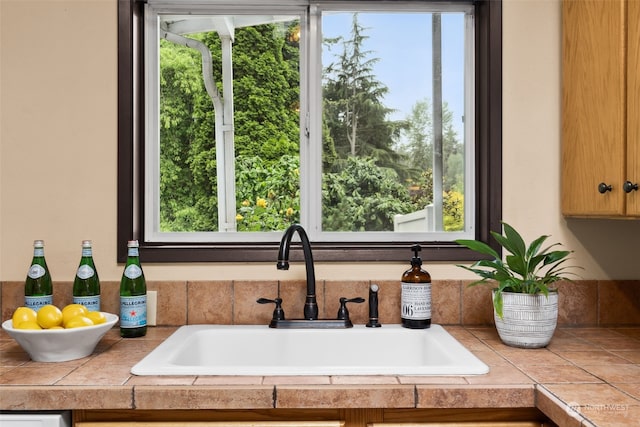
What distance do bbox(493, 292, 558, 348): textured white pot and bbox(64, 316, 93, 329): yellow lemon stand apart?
109 cm

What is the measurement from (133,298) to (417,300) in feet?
2.78

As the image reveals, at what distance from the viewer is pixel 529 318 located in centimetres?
160

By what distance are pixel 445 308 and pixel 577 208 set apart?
1.67 feet

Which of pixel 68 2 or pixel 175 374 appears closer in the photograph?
pixel 175 374

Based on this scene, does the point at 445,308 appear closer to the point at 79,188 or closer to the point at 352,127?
the point at 352,127

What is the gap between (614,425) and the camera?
3.42 ft

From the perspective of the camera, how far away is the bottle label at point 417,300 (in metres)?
1.81

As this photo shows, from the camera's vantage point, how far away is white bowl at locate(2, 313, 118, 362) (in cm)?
144

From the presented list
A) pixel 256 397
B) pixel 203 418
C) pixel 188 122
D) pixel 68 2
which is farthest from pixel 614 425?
pixel 68 2

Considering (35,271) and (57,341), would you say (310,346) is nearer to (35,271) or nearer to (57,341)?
(57,341)

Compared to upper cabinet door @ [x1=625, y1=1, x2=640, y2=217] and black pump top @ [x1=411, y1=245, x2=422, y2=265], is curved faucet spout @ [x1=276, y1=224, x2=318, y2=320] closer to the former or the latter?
black pump top @ [x1=411, y1=245, x2=422, y2=265]

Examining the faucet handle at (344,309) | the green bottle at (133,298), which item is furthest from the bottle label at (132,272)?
the faucet handle at (344,309)

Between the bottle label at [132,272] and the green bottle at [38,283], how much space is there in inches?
10.1

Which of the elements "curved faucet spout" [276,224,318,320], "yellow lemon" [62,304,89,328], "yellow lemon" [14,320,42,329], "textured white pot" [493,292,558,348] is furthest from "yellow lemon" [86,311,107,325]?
"textured white pot" [493,292,558,348]
